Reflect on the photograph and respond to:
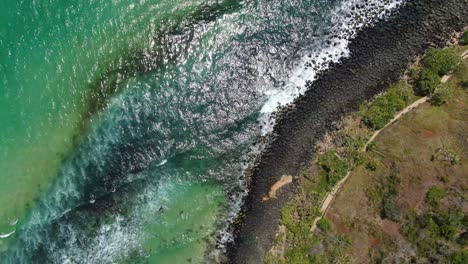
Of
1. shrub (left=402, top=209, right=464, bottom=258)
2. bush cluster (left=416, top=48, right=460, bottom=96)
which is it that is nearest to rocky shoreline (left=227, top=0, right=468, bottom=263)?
bush cluster (left=416, top=48, right=460, bottom=96)

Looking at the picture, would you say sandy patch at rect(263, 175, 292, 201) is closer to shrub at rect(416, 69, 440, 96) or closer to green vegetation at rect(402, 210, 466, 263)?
green vegetation at rect(402, 210, 466, 263)

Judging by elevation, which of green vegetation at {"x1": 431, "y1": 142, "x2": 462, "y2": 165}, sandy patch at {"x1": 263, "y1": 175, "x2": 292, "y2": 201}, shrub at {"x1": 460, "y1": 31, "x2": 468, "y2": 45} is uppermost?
shrub at {"x1": 460, "y1": 31, "x2": 468, "y2": 45}

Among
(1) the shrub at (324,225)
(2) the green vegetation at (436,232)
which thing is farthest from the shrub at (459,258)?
(1) the shrub at (324,225)

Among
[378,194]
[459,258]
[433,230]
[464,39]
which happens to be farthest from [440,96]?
[459,258]

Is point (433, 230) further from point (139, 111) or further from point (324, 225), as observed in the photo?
point (139, 111)

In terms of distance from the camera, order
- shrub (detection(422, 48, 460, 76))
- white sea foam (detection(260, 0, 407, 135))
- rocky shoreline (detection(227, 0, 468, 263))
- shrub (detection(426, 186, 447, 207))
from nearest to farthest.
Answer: shrub (detection(426, 186, 447, 207))
shrub (detection(422, 48, 460, 76))
rocky shoreline (detection(227, 0, 468, 263))
white sea foam (detection(260, 0, 407, 135))

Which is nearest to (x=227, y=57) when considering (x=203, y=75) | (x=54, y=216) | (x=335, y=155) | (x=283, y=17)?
(x=203, y=75)

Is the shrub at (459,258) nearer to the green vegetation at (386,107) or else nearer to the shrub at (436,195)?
the shrub at (436,195)

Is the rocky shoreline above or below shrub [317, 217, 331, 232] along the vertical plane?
above
